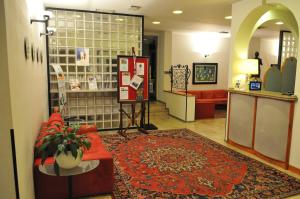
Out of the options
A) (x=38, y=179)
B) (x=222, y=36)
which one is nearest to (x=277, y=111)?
(x=38, y=179)

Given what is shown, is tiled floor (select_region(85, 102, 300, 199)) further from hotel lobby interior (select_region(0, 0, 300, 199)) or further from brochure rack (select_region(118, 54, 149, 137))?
brochure rack (select_region(118, 54, 149, 137))

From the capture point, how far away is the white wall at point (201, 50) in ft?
25.3

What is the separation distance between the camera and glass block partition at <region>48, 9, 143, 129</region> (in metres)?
4.73

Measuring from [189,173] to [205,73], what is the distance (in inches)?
218

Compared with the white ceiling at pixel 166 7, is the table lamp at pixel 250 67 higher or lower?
lower

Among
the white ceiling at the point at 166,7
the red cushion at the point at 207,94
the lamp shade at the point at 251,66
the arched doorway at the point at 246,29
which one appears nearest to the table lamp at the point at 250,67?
the lamp shade at the point at 251,66

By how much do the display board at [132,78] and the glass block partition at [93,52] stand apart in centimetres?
43

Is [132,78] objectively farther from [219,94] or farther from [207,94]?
[219,94]

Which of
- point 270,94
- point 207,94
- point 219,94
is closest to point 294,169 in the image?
point 270,94

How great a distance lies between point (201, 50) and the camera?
26.3 ft

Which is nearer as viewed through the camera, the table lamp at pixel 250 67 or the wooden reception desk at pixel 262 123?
the wooden reception desk at pixel 262 123

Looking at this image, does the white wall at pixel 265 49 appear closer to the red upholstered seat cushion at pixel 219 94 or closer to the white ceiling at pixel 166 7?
the red upholstered seat cushion at pixel 219 94

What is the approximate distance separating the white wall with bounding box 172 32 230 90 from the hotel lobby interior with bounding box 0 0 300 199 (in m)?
1.08

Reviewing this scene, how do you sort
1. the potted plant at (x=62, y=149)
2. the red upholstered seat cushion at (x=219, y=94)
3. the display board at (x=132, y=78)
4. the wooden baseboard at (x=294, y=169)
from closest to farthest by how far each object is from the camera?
1. the potted plant at (x=62, y=149)
2. the wooden baseboard at (x=294, y=169)
3. the display board at (x=132, y=78)
4. the red upholstered seat cushion at (x=219, y=94)
